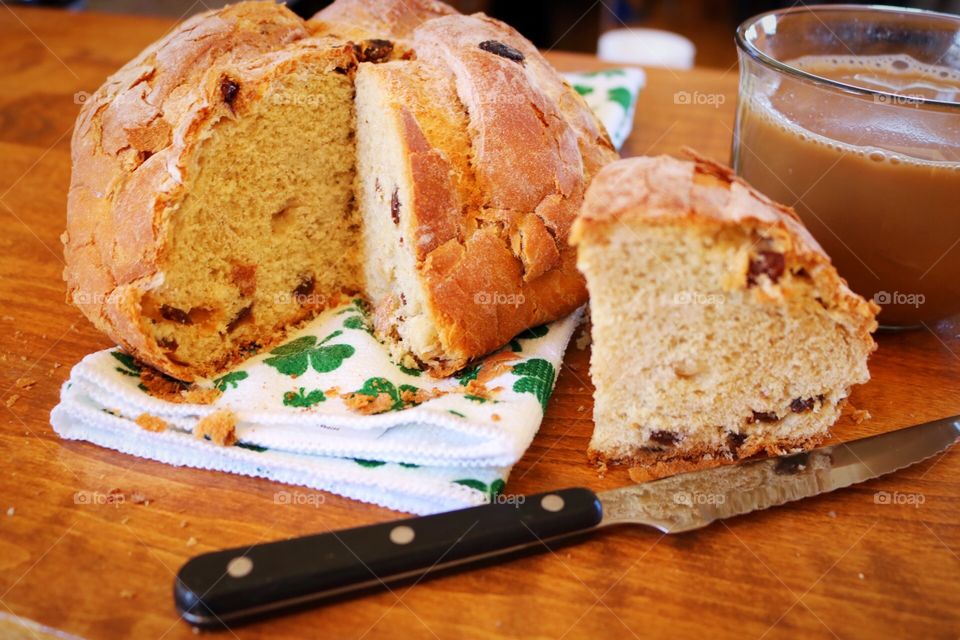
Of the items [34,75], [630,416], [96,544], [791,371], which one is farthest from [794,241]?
[34,75]

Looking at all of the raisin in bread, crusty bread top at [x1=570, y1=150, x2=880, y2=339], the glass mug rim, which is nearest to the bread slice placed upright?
crusty bread top at [x1=570, y1=150, x2=880, y2=339]

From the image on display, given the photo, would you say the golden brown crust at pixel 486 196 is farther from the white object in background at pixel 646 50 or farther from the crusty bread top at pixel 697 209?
the white object in background at pixel 646 50

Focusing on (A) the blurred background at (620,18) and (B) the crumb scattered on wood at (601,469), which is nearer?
(B) the crumb scattered on wood at (601,469)

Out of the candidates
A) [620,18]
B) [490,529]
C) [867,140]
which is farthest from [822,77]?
[620,18]

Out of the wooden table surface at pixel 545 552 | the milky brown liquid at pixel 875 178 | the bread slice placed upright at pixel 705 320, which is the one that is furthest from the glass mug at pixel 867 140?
the bread slice placed upright at pixel 705 320

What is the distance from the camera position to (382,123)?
216 centimetres

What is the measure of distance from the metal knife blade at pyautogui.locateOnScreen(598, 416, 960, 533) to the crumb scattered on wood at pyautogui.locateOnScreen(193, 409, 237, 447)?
2.84ft

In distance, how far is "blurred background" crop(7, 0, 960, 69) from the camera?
4.38 m

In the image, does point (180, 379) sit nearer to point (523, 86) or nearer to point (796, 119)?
point (523, 86)

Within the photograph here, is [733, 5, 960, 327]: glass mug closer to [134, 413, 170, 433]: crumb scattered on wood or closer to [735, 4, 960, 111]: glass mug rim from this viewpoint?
[735, 4, 960, 111]: glass mug rim

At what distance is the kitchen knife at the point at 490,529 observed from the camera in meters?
1.49

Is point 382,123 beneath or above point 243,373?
above

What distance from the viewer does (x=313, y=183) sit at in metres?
2.37

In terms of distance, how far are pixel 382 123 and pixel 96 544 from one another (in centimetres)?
123
